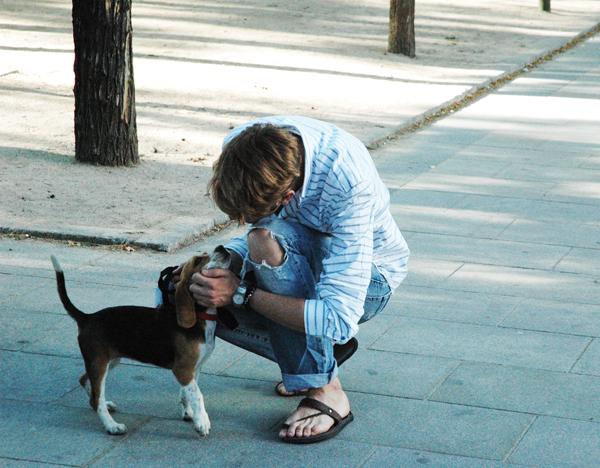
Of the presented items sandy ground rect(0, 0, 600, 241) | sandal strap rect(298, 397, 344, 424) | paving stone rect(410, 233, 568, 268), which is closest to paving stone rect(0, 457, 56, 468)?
sandal strap rect(298, 397, 344, 424)

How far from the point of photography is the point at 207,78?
1186 cm

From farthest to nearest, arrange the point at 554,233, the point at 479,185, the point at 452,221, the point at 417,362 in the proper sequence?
the point at 479,185, the point at 452,221, the point at 554,233, the point at 417,362

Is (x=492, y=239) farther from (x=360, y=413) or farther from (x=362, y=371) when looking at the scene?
(x=360, y=413)

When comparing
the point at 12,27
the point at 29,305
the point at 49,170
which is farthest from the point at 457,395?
the point at 12,27

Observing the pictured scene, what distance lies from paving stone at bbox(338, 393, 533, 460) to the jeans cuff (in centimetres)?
21

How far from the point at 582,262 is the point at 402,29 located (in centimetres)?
863

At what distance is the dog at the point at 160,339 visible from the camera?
369 cm

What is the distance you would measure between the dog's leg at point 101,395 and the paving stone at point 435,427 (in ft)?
2.57

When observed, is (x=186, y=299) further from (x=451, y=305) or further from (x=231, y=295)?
(x=451, y=305)

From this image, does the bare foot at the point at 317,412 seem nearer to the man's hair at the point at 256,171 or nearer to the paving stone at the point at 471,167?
the man's hair at the point at 256,171

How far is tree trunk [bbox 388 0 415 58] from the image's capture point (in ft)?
46.8

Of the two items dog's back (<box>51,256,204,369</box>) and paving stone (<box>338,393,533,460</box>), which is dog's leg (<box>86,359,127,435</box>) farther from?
paving stone (<box>338,393,533,460</box>)

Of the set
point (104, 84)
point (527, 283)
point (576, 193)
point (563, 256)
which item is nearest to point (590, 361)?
point (527, 283)

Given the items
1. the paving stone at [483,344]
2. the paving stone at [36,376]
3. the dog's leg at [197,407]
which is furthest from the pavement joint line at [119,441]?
the paving stone at [483,344]
